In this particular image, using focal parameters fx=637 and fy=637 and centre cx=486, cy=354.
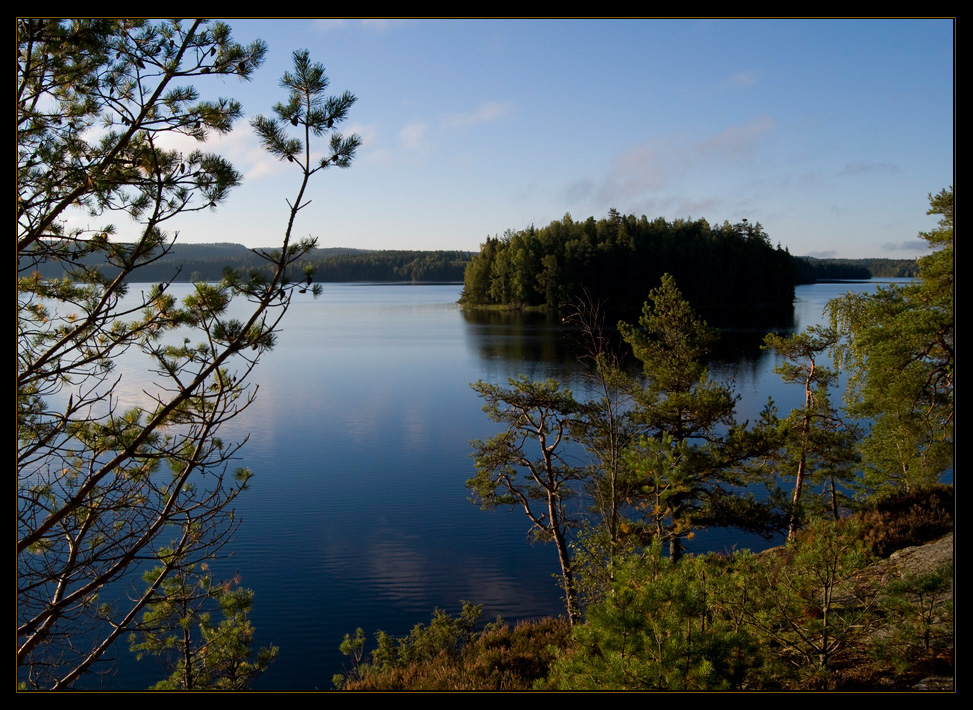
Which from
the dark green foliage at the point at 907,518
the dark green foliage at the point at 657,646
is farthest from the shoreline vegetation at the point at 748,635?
the dark green foliage at the point at 907,518

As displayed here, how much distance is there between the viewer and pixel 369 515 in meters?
16.3

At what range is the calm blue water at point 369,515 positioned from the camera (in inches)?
488

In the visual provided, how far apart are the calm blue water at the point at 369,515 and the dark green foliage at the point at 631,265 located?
3749 centimetres

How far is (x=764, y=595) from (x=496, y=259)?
73458 millimetres

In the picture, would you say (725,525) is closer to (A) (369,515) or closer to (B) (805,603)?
(B) (805,603)

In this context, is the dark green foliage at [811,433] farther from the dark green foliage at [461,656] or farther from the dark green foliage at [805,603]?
the dark green foliage at [805,603]

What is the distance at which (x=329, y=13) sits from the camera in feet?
11.5

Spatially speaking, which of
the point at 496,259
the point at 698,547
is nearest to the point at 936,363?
the point at 698,547

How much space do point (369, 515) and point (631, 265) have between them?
58837 millimetres

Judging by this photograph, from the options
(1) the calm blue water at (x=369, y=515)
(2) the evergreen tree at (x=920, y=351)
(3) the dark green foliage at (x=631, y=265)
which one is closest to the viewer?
(2) the evergreen tree at (x=920, y=351)

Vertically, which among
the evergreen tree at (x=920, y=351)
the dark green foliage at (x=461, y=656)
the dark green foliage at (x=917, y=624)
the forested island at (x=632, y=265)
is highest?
the forested island at (x=632, y=265)

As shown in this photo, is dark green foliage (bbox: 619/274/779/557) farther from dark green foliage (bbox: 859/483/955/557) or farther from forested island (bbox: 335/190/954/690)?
dark green foliage (bbox: 859/483/955/557)

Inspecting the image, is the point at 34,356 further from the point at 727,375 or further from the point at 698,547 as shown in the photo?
the point at 727,375

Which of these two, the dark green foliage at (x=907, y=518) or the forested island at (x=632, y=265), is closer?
the dark green foliage at (x=907, y=518)
